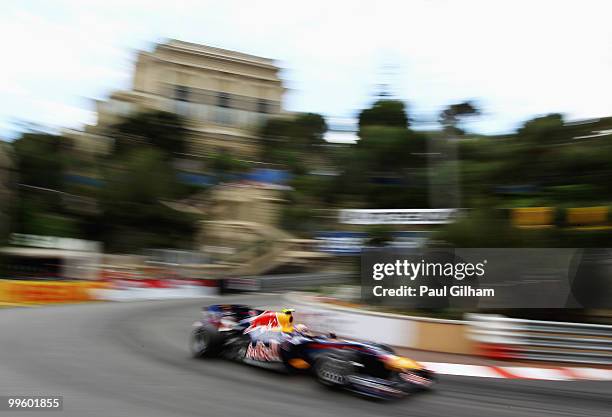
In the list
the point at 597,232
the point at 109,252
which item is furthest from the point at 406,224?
the point at 109,252

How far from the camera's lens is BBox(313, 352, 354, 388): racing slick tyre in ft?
23.5

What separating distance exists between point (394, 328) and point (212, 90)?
2685 inches

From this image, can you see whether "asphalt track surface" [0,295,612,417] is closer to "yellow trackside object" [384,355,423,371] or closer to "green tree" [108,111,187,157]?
"yellow trackside object" [384,355,423,371]

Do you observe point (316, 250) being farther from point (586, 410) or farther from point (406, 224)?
point (586, 410)

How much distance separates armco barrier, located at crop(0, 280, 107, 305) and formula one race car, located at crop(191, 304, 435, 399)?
14.1 metres

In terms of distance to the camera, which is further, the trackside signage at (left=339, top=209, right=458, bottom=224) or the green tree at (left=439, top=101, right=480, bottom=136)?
the trackside signage at (left=339, top=209, right=458, bottom=224)

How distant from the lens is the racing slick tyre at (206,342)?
919 centimetres

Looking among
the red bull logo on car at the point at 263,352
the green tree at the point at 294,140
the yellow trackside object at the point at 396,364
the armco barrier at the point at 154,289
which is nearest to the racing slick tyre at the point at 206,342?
the red bull logo on car at the point at 263,352

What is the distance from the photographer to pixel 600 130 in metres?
25.9

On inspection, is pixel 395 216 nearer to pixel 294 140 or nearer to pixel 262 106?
pixel 294 140

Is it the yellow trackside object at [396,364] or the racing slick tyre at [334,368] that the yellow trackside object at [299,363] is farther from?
the yellow trackside object at [396,364]

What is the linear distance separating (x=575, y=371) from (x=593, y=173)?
1000cm

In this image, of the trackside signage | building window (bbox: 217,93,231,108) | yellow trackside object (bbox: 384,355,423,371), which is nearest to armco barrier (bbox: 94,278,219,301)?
the trackside signage

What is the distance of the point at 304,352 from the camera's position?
7.96 meters
